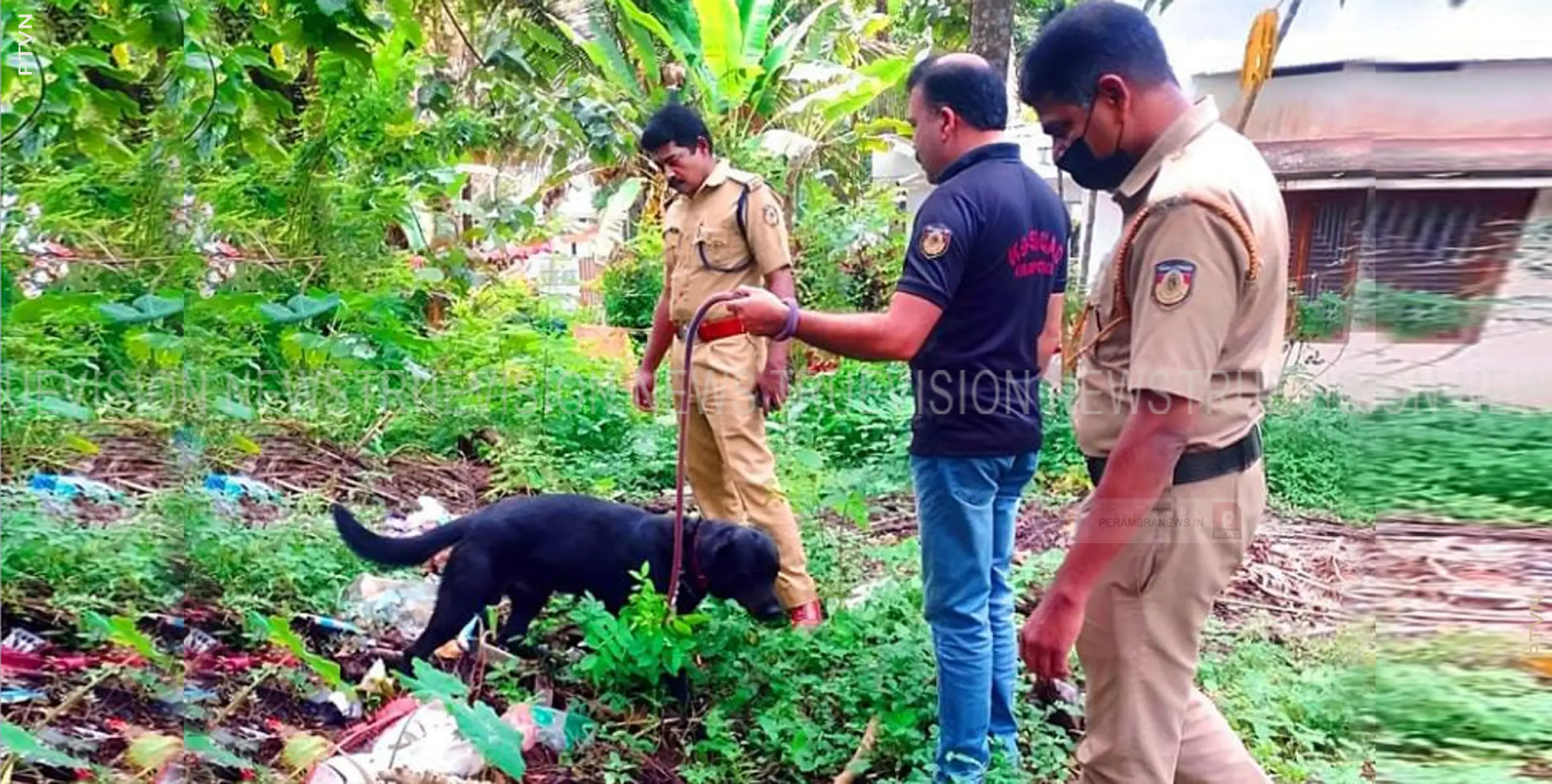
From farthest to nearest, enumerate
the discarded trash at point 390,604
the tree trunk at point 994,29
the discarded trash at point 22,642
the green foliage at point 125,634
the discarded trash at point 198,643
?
the tree trunk at point 994,29, the discarded trash at point 390,604, the discarded trash at point 198,643, the discarded trash at point 22,642, the green foliage at point 125,634

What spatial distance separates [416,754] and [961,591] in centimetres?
152

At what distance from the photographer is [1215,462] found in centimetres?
247

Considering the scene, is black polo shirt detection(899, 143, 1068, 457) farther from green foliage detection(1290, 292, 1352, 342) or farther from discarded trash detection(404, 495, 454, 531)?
discarded trash detection(404, 495, 454, 531)

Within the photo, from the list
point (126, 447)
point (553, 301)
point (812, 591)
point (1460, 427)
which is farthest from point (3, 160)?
point (553, 301)

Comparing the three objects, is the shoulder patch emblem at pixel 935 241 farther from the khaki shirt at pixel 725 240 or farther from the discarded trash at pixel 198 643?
the discarded trash at pixel 198 643

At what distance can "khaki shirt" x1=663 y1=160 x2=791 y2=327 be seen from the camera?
4.89m

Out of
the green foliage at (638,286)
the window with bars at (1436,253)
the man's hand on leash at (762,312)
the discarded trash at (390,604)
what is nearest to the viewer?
the window with bars at (1436,253)

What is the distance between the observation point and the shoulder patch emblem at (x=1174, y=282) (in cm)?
228

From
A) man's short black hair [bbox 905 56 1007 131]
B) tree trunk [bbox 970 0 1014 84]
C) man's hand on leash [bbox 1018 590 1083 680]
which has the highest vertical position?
tree trunk [bbox 970 0 1014 84]

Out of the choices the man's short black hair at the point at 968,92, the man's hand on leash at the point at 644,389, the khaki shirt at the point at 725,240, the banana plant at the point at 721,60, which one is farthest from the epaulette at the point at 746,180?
the banana plant at the point at 721,60

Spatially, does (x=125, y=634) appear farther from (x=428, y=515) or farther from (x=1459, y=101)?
(x=428, y=515)

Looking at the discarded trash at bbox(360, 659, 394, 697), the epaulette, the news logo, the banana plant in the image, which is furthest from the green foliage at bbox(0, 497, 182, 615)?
the banana plant

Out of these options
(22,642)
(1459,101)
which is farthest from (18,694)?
(1459,101)

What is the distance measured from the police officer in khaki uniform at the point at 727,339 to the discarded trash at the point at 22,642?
2.14m
